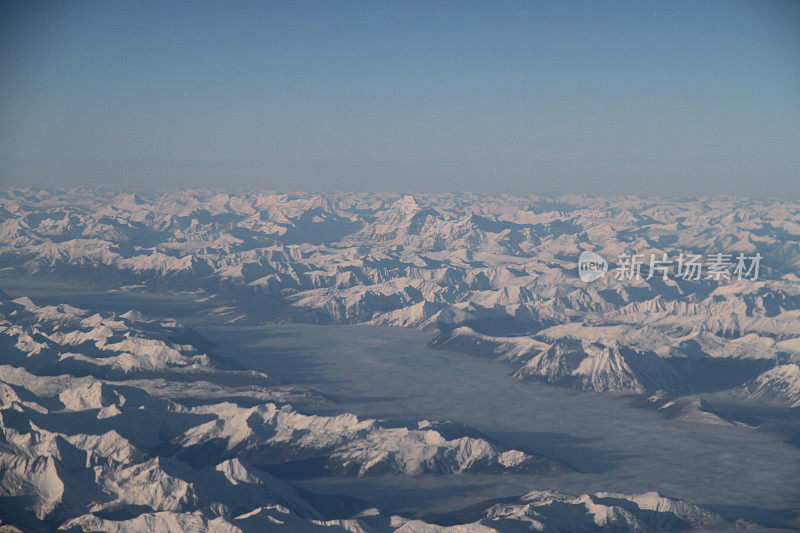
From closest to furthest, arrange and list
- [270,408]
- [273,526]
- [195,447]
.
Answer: [273,526]
[195,447]
[270,408]

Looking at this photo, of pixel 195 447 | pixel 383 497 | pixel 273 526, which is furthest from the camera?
pixel 195 447

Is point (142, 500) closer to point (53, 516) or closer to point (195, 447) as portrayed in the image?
point (53, 516)

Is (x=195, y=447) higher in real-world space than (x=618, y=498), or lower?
lower

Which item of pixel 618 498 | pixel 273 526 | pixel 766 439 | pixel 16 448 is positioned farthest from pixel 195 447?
pixel 766 439

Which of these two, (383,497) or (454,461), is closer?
(383,497)

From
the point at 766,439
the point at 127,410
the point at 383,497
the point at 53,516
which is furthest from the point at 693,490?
the point at 127,410

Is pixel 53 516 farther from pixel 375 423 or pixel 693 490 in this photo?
pixel 693 490
